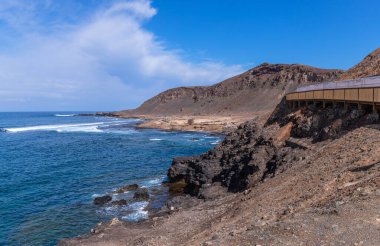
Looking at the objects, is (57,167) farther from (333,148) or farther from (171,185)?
(333,148)

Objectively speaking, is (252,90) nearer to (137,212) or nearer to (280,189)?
(137,212)

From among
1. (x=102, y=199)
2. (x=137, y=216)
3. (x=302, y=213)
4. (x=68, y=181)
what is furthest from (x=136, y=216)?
(x=302, y=213)

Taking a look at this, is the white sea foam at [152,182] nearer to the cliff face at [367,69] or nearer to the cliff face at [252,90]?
the cliff face at [367,69]

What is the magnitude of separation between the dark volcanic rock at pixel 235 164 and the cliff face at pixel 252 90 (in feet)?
372

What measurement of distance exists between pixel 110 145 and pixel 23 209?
133 ft

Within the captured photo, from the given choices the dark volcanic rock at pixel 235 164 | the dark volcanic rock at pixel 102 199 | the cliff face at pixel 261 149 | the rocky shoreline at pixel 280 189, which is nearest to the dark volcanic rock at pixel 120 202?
the dark volcanic rock at pixel 102 199

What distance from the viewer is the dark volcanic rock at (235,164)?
2475cm

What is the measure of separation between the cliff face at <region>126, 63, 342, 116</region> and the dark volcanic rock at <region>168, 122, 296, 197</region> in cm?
11345

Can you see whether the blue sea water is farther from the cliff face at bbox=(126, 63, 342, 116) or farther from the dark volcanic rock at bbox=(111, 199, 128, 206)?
the cliff face at bbox=(126, 63, 342, 116)

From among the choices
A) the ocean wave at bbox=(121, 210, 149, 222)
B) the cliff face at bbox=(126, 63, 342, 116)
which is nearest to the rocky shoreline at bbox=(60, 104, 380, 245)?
the ocean wave at bbox=(121, 210, 149, 222)

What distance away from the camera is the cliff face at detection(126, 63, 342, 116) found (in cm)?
15300

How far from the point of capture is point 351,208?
36.6 ft

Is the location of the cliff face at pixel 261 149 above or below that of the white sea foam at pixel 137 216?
above

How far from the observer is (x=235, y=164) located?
2855cm
